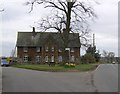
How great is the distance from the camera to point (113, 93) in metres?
16.5

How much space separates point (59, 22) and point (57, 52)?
4544 cm

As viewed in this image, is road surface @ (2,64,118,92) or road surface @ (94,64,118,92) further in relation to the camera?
road surface @ (94,64,118,92)

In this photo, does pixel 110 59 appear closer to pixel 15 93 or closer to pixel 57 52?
pixel 57 52

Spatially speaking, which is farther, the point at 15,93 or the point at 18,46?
the point at 18,46

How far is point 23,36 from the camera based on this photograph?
106 m

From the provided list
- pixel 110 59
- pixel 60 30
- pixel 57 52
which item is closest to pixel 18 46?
pixel 57 52

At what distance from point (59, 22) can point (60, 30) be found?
72.0 inches

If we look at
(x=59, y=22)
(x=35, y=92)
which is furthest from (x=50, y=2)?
(x=35, y=92)

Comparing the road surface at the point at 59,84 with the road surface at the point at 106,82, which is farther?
the road surface at the point at 106,82

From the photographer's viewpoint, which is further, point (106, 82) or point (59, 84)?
point (106, 82)

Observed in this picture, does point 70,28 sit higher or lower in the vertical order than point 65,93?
higher

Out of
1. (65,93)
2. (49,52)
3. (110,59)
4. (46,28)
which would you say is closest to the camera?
(65,93)

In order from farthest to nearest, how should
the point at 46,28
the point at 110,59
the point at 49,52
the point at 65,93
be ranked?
the point at 110,59
the point at 49,52
the point at 46,28
the point at 65,93

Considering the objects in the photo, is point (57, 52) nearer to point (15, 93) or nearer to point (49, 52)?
point (49, 52)
